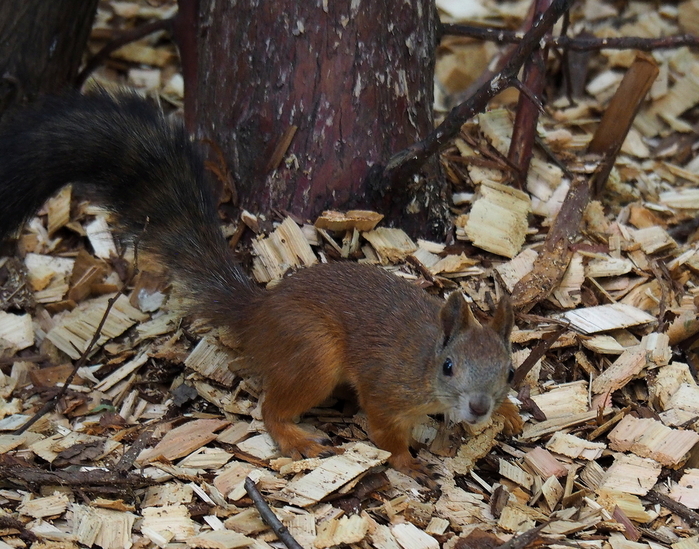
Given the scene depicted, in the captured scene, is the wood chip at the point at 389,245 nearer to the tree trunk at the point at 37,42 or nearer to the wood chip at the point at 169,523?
the wood chip at the point at 169,523

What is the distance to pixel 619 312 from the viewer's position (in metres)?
4.18

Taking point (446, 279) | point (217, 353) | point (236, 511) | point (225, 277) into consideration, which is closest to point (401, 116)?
point (446, 279)

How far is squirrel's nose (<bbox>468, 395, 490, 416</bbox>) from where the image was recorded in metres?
3.25

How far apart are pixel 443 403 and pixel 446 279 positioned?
2.81ft

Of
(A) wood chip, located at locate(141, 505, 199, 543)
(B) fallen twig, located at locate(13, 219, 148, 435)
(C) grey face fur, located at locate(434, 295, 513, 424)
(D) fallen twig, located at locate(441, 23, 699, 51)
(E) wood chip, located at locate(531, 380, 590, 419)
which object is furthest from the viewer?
(D) fallen twig, located at locate(441, 23, 699, 51)

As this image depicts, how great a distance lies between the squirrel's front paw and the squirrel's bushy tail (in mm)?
961

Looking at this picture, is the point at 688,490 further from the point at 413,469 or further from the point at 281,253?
the point at 281,253

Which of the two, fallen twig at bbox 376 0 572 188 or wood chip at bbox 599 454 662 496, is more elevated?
fallen twig at bbox 376 0 572 188

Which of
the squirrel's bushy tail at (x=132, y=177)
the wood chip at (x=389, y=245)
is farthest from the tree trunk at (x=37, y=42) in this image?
the wood chip at (x=389, y=245)

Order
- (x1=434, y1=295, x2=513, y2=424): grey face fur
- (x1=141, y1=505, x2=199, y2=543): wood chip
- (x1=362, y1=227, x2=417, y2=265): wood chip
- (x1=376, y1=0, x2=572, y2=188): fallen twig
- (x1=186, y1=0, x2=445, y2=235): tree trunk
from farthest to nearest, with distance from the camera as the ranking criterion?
A: (x1=362, y1=227, x2=417, y2=265): wood chip → (x1=186, y1=0, x2=445, y2=235): tree trunk → (x1=376, y1=0, x2=572, y2=188): fallen twig → (x1=434, y1=295, x2=513, y2=424): grey face fur → (x1=141, y1=505, x2=199, y2=543): wood chip

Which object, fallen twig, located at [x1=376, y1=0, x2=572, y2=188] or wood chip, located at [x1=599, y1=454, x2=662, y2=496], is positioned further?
fallen twig, located at [x1=376, y1=0, x2=572, y2=188]

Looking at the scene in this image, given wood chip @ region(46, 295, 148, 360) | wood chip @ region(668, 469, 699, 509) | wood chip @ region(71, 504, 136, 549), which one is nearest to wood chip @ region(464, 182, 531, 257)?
wood chip @ region(668, 469, 699, 509)

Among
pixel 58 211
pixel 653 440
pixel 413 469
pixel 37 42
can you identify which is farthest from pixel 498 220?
pixel 37 42

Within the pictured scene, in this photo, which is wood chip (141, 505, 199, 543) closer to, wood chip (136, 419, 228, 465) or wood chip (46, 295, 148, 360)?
wood chip (136, 419, 228, 465)
